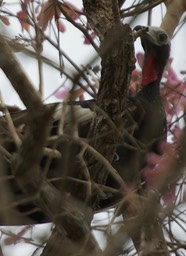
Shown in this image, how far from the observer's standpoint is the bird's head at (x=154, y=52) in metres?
3.64

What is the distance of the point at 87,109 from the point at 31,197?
1424 mm

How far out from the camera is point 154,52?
3.77 meters

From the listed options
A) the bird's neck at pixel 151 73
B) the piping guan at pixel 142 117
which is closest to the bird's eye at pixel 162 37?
the piping guan at pixel 142 117

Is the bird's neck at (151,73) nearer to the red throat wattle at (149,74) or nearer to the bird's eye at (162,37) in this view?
the red throat wattle at (149,74)

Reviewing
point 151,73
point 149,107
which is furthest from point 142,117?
point 151,73

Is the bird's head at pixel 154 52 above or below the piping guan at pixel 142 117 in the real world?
above

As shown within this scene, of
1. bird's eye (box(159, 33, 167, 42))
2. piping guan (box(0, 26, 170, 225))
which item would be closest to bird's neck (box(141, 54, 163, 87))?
piping guan (box(0, 26, 170, 225))

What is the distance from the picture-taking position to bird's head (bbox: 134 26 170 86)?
11.9 feet

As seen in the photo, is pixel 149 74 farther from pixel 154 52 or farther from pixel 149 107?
pixel 149 107

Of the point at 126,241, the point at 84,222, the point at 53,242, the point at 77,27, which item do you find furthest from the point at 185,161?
the point at 77,27

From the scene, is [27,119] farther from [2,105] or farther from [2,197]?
[2,105]

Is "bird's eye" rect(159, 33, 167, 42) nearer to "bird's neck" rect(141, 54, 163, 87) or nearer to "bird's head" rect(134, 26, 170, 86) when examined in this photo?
"bird's head" rect(134, 26, 170, 86)

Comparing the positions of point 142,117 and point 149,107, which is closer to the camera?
point 142,117

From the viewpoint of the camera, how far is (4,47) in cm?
183
